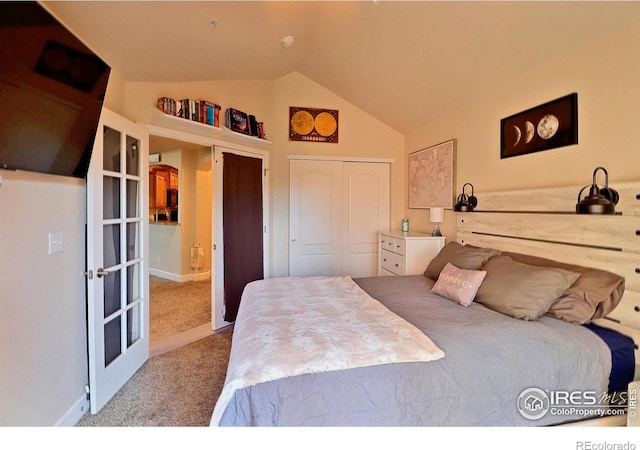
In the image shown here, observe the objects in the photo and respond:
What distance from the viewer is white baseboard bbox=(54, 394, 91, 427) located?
1769 mm

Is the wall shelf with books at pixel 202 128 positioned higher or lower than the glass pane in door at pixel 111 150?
higher

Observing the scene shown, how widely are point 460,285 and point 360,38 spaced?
237 cm

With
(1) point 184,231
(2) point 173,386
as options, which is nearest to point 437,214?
(2) point 173,386

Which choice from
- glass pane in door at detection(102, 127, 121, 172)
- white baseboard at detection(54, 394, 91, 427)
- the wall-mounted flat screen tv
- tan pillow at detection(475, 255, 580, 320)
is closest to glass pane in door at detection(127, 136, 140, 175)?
glass pane in door at detection(102, 127, 121, 172)

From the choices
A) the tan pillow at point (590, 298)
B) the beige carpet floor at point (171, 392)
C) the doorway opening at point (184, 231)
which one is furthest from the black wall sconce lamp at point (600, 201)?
the doorway opening at point (184, 231)

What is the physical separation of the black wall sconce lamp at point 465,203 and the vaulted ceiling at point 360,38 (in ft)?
3.19

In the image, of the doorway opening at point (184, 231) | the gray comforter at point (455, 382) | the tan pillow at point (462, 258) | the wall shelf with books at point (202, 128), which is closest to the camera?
the gray comforter at point (455, 382)

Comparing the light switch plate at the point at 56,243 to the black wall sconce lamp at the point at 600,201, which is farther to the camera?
the light switch plate at the point at 56,243

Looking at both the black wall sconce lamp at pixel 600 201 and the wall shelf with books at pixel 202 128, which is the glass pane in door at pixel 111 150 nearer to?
the wall shelf with books at pixel 202 128

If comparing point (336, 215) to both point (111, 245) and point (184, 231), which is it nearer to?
point (111, 245)

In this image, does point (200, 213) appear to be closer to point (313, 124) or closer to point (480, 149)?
point (313, 124)

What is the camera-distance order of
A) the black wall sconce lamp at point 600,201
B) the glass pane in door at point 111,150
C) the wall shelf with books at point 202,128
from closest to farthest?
the black wall sconce lamp at point 600,201 < the glass pane in door at point 111,150 < the wall shelf with books at point 202,128

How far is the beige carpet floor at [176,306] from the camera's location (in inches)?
133

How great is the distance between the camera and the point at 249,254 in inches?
144
